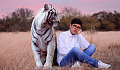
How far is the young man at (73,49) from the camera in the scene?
2551 mm

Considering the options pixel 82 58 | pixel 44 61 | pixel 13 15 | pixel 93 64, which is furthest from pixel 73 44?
pixel 13 15

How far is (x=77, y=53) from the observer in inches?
99.7

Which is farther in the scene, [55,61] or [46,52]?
[55,61]

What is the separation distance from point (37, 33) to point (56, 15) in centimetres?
54

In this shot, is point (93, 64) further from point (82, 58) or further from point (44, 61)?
point (44, 61)

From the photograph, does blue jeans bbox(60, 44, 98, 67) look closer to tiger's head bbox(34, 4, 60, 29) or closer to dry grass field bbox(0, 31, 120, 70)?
dry grass field bbox(0, 31, 120, 70)

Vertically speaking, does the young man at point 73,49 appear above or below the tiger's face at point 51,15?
below

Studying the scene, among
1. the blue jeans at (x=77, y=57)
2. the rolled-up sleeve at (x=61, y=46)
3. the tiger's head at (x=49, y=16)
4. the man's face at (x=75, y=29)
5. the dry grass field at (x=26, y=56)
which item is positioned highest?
the tiger's head at (x=49, y=16)

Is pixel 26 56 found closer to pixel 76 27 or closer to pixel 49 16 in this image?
pixel 76 27

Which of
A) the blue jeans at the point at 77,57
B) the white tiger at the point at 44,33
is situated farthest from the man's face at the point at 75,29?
the white tiger at the point at 44,33

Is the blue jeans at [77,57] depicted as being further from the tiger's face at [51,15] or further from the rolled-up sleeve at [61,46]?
the tiger's face at [51,15]

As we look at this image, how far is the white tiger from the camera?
221cm

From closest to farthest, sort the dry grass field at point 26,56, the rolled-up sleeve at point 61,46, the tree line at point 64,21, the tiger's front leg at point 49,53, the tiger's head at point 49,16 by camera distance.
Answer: the tiger's head at point 49,16
the tiger's front leg at point 49,53
the rolled-up sleeve at point 61,46
the dry grass field at point 26,56
the tree line at point 64,21

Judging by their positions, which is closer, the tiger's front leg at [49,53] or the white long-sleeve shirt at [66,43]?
the tiger's front leg at [49,53]
